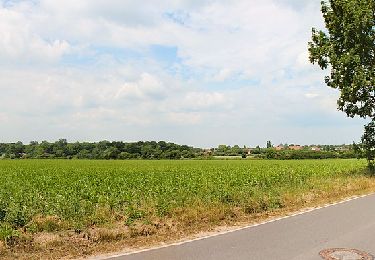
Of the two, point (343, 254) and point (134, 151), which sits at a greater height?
point (134, 151)

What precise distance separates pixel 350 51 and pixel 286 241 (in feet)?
51.2

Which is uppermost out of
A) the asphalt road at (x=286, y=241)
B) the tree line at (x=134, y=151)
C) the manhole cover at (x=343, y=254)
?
the tree line at (x=134, y=151)

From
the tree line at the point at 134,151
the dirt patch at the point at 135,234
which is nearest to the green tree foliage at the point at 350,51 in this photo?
the dirt patch at the point at 135,234

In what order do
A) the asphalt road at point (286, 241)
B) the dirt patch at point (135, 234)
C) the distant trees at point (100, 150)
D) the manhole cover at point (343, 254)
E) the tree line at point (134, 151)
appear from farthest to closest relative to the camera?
1. the distant trees at point (100, 150)
2. the tree line at point (134, 151)
3. the dirt patch at point (135, 234)
4. the asphalt road at point (286, 241)
5. the manhole cover at point (343, 254)

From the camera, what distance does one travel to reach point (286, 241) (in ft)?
25.0

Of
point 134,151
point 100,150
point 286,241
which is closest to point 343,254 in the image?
point 286,241

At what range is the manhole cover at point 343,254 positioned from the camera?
6.49 metres

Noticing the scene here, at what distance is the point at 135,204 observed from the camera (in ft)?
37.8

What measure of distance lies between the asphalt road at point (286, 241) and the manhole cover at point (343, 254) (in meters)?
0.15

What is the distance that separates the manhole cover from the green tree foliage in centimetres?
1492

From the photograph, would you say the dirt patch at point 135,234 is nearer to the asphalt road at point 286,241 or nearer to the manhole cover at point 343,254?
the asphalt road at point 286,241

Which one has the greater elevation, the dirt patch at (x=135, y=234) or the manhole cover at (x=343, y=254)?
the dirt patch at (x=135, y=234)

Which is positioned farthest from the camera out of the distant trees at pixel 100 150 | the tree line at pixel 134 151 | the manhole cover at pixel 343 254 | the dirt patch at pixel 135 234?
the distant trees at pixel 100 150

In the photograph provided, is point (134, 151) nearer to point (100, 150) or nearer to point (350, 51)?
point (100, 150)
